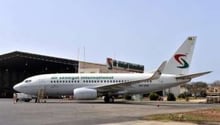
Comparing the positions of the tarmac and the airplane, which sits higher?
the airplane

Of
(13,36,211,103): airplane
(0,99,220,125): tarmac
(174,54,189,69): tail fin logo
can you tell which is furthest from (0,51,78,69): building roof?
(0,99,220,125): tarmac

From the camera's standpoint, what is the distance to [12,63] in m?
84.2

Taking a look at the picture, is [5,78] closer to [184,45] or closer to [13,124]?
[184,45]

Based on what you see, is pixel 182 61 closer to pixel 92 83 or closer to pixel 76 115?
pixel 92 83

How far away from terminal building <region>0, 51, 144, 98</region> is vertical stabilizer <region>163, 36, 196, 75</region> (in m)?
30.2

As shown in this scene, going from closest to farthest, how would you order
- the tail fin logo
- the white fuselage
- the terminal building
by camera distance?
the white fuselage < the tail fin logo < the terminal building

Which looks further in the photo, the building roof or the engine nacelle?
the building roof

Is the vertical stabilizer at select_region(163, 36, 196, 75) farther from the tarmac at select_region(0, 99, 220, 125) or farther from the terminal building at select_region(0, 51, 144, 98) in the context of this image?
the terminal building at select_region(0, 51, 144, 98)

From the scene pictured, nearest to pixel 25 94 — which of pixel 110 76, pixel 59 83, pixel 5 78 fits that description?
Answer: pixel 59 83

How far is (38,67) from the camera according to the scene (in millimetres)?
89375

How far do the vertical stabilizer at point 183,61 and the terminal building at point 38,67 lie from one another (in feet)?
99.2

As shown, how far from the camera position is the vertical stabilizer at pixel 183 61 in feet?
167

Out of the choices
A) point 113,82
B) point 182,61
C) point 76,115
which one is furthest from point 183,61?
point 76,115

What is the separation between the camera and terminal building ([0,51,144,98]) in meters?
76.5
